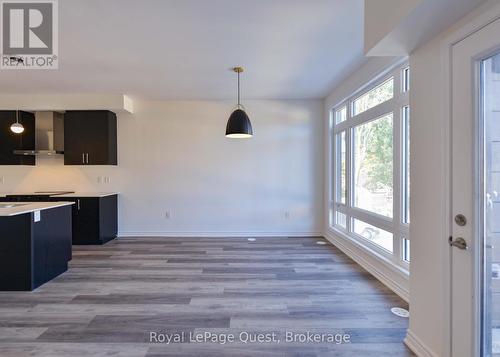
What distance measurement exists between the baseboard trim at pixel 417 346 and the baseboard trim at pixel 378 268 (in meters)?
0.78

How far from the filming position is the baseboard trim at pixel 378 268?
3022 mm

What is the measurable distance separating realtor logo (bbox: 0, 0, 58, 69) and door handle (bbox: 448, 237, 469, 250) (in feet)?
11.7

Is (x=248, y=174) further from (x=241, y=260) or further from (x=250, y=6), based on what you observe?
(x=250, y=6)

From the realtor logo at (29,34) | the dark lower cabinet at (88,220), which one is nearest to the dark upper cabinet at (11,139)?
the dark lower cabinet at (88,220)

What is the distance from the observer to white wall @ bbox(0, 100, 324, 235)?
5781mm

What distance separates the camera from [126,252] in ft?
15.4

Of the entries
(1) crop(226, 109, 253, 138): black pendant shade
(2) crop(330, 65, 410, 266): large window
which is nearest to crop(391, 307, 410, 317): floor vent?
(2) crop(330, 65, 410, 266): large window

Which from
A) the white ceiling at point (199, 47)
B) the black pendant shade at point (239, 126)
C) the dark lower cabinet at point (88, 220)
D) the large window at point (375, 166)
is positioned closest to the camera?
the white ceiling at point (199, 47)

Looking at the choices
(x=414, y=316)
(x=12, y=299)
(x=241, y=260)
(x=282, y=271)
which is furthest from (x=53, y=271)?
(x=414, y=316)

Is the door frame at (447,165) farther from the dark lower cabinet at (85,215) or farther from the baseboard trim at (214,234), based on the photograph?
the dark lower cabinet at (85,215)

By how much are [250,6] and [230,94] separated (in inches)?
113

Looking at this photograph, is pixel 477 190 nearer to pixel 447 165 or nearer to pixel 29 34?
pixel 447 165

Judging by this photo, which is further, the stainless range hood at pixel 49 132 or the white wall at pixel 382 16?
the stainless range hood at pixel 49 132

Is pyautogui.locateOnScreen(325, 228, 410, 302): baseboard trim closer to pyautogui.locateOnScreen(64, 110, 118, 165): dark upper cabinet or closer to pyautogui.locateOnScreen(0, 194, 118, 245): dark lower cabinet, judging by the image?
pyautogui.locateOnScreen(0, 194, 118, 245): dark lower cabinet
